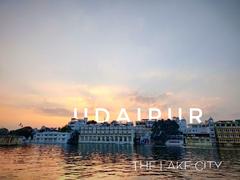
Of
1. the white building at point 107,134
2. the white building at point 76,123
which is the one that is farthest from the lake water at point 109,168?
the white building at point 76,123

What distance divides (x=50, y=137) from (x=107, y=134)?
23.7m

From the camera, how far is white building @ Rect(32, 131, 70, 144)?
108 metres

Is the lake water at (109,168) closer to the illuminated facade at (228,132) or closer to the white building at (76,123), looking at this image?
the illuminated facade at (228,132)

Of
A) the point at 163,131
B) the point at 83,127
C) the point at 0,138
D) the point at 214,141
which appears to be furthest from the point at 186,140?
the point at 0,138

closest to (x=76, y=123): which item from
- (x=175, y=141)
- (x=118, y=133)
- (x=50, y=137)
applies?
(x=50, y=137)

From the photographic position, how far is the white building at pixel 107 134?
104 m

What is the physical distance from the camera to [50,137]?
110938 millimetres

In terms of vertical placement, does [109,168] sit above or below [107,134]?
below

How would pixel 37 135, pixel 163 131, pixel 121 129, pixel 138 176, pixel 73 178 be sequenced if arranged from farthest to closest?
pixel 37 135 < pixel 121 129 < pixel 163 131 < pixel 138 176 < pixel 73 178

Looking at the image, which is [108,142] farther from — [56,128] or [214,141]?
[214,141]

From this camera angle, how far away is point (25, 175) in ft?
74.7

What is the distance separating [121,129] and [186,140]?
97.0 feet

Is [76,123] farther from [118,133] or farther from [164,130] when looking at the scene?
[164,130]

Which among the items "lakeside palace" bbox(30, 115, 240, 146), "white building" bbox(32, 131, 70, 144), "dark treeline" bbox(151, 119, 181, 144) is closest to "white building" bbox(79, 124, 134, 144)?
"lakeside palace" bbox(30, 115, 240, 146)
